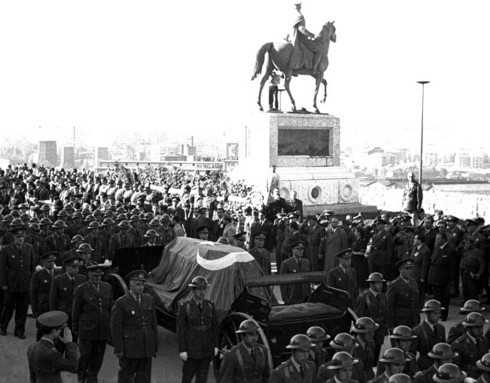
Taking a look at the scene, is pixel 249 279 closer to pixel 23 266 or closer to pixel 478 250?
pixel 23 266

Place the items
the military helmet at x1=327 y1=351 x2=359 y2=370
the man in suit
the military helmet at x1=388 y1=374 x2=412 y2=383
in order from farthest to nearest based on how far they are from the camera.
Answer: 1. the man in suit
2. the military helmet at x1=327 y1=351 x2=359 y2=370
3. the military helmet at x1=388 y1=374 x2=412 y2=383

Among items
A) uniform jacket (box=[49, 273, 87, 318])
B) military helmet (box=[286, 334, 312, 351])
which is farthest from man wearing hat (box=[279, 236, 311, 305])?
military helmet (box=[286, 334, 312, 351])

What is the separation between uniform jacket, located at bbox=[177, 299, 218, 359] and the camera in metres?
7.85

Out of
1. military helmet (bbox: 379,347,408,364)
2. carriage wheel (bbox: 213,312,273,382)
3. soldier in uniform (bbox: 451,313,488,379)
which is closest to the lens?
military helmet (bbox: 379,347,408,364)

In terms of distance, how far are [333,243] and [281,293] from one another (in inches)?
156

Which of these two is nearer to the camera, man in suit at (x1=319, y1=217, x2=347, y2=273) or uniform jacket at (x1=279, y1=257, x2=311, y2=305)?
uniform jacket at (x1=279, y1=257, x2=311, y2=305)

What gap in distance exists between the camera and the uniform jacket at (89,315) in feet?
27.8

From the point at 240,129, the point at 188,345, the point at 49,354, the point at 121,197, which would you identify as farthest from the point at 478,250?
the point at 240,129

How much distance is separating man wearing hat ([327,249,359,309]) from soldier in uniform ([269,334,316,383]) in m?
3.88

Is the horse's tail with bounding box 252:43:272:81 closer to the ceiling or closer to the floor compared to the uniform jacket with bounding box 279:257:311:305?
closer to the ceiling

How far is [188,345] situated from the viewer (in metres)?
7.86

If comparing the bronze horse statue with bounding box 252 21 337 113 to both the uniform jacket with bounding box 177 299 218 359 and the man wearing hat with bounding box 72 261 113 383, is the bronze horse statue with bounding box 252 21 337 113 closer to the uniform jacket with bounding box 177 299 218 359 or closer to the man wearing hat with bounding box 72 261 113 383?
the man wearing hat with bounding box 72 261 113 383

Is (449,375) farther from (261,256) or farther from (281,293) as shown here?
(261,256)

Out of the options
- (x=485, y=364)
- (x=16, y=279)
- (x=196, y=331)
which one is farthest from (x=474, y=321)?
(x=16, y=279)
